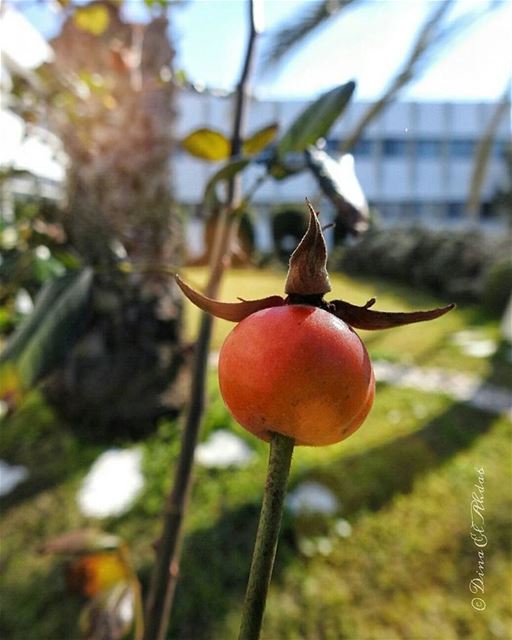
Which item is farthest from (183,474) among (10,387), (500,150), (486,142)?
(500,150)

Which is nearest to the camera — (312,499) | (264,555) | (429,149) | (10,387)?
(264,555)

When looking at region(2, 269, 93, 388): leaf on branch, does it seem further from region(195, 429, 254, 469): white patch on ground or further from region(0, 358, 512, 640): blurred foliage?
region(195, 429, 254, 469): white patch on ground

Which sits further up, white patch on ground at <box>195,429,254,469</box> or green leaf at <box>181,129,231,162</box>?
green leaf at <box>181,129,231,162</box>

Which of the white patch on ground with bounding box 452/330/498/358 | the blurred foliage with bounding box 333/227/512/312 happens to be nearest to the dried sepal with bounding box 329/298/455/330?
the white patch on ground with bounding box 452/330/498/358

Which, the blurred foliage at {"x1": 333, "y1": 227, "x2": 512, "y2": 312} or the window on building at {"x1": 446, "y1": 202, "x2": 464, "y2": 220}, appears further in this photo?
the window on building at {"x1": 446, "y1": 202, "x2": 464, "y2": 220}

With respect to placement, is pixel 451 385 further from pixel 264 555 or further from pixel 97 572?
pixel 264 555

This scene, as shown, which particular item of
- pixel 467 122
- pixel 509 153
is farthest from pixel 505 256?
pixel 509 153

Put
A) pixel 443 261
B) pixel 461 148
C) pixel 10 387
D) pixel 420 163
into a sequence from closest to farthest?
pixel 10 387, pixel 443 261, pixel 420 163, pixel 461 148
